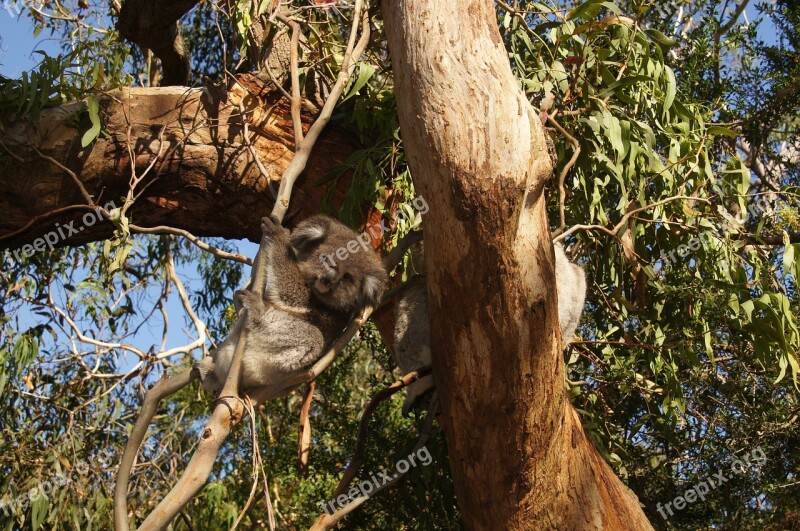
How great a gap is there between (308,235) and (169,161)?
135 centimetres

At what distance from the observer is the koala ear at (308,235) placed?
12.2ft

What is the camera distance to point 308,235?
371 centimetres

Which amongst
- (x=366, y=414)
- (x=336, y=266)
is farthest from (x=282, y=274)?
(x=366, y=414)

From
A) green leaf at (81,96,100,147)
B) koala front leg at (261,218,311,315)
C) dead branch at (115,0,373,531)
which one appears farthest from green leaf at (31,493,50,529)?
koala front leg at (261,218,311,315)

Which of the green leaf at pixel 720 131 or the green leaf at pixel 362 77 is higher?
the green leaf at pixel 362 77

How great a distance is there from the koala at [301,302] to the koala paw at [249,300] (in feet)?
0.36

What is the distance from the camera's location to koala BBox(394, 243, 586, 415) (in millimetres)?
3990

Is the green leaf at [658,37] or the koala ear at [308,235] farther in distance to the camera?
the green leaf at [658,37]

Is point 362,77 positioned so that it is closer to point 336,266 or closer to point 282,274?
point 336,266

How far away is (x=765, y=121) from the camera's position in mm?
5516

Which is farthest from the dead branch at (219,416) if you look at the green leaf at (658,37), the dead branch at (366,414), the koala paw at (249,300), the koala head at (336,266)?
the green leaf at (658,37)

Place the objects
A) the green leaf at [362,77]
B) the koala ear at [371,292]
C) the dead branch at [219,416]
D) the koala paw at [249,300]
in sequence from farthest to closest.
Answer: the green leaf at [362,77]
the koala ear at [371,292]
the koala paw at [249,300]
the dead branch at [219,416]

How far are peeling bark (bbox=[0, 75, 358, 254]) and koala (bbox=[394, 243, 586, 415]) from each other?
0.86 meters

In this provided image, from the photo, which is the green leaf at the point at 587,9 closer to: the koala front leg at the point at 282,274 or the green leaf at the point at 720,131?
the green leaf at the point at 720,131
